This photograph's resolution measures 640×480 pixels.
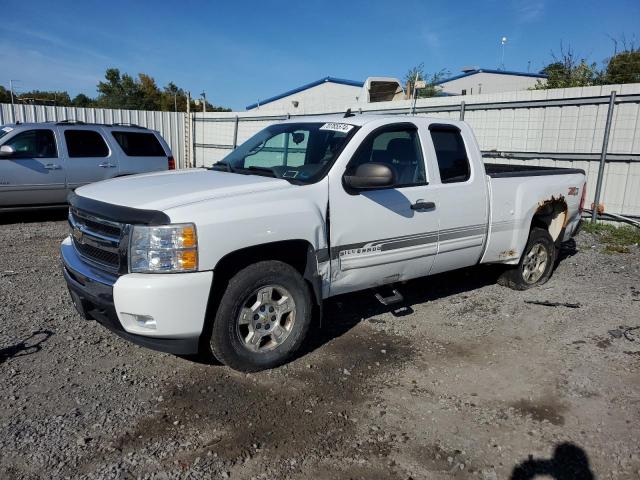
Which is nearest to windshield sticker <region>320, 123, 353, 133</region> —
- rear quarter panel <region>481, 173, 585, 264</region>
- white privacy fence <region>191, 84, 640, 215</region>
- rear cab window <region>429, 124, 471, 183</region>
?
rear cab window <region>429, 124, 471, 183</region>

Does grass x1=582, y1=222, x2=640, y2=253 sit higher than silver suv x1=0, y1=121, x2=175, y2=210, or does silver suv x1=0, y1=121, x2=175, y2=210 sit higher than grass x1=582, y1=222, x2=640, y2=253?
silver suv x1=0, y1=121, x2=175, y2=210

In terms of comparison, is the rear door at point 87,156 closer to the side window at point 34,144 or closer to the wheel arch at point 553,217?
the side window at point 34,144

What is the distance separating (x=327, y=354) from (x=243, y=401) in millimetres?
1002

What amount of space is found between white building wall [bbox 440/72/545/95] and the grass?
1969 cm

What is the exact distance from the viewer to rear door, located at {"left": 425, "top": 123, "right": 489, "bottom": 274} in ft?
15.6

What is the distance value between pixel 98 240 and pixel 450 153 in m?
3.32

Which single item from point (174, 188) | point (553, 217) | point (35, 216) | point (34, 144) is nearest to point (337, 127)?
point (174, 188)

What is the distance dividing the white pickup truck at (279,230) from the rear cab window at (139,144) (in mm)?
6049

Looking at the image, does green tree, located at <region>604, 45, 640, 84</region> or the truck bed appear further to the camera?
green tree, located at <region>604, 45, 640, 84</region>

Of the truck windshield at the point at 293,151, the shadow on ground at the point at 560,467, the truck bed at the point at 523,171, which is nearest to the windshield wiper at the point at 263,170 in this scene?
the truck windshield at the point at 293,151

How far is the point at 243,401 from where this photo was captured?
3.49 m

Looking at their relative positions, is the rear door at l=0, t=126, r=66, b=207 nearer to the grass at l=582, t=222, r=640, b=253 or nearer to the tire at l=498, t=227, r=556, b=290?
the tire at l=498, t=227, r=556, b=290

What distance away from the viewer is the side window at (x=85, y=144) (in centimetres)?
954

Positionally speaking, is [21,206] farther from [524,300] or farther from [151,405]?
[524,300]
